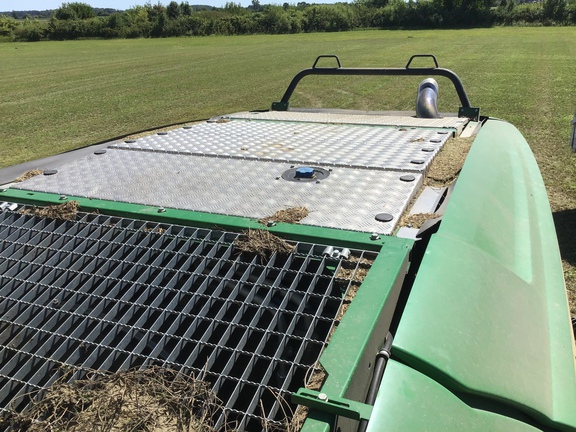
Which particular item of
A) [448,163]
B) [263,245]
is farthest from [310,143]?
[263,245]

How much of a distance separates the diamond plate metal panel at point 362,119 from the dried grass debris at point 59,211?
7.37 ft

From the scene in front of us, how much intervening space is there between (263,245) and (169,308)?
0.41 metres

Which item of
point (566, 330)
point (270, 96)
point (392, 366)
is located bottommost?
point (270, 96)

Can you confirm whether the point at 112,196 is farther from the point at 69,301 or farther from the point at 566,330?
the point at 566,330

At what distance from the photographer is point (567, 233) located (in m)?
4.58

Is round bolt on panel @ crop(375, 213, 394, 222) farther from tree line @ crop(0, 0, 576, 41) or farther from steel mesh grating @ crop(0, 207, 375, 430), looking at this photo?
tree line @ crop(0, 0, 576, 41)

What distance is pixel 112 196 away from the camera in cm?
225

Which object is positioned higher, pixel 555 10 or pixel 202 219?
pixel 555 10

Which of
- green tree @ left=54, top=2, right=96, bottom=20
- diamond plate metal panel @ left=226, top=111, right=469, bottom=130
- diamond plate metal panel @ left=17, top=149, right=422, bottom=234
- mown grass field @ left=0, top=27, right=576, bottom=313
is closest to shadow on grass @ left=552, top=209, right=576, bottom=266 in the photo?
mown grass field @ left=0, top=27, right=576, bottom=313

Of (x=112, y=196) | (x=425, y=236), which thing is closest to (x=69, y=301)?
(x=112, y=196)

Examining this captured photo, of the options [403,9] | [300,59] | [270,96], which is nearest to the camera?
[270,96]

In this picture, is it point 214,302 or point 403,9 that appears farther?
point 403,9

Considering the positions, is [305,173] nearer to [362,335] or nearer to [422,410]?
[362,335]

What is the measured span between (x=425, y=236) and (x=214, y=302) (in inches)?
32.0
